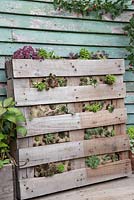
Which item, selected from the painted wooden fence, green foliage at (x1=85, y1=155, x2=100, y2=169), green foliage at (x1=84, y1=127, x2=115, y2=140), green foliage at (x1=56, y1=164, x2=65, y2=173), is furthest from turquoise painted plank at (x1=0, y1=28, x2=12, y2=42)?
green foliage at (x1=85, y1=155, x2=100, y2=169)

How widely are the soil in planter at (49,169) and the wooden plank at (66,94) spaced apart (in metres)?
0.57

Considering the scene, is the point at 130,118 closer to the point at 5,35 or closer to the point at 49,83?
the point at 49,83

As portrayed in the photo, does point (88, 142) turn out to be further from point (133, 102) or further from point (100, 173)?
point (133, 102)

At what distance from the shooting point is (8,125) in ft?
8.69

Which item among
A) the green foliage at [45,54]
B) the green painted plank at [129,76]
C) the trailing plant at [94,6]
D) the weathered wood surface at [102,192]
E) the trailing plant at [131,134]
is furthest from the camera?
the green painted plank at [129,76]

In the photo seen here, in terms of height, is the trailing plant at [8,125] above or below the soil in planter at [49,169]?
above

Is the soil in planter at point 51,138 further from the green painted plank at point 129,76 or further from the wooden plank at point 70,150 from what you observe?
the green painted plank at point 129,76

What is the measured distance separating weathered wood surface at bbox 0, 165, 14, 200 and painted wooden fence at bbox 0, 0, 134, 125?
0.80 metres

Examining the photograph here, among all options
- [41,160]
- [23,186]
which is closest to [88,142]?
[41,160]

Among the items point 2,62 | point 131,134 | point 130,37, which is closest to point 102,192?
point 131,134

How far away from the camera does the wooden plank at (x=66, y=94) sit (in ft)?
8.62

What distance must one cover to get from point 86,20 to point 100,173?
65.2 inches

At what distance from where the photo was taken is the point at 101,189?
279 centimetres

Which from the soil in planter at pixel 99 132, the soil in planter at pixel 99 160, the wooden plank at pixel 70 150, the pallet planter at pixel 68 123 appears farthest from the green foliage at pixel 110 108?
the soil in planter at pixel 99 160
